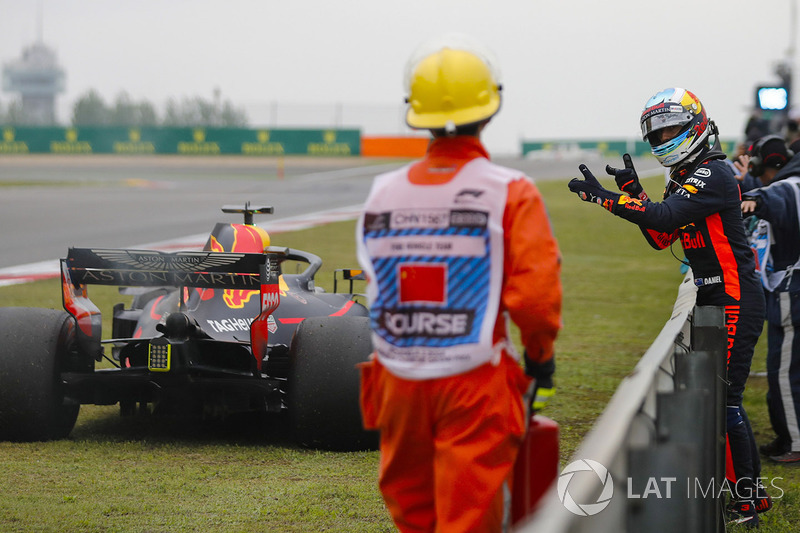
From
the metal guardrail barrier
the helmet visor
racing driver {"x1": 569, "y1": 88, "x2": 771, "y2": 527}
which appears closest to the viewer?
the metal guardrail barrier

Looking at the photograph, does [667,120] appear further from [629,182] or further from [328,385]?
[328,385]

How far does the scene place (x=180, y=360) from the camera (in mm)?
5453

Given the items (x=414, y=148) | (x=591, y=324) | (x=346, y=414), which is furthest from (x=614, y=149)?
(x=346, y=414)

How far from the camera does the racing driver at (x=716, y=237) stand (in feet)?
15.0

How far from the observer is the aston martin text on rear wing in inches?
215

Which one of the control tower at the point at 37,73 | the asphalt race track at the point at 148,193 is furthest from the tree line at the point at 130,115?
the control tower at the point at 37,73

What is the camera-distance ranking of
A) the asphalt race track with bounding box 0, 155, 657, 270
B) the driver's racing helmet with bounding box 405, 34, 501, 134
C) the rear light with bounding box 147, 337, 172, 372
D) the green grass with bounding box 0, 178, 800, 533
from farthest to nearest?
the asphalt race track with bounding box 0, 155, 657, 270, the rear light with bounding box 147, 337, 172, 372, the green grass with bounding box 0, 178, 800, 533, the driver's racing helmet with bounding box 405, 34, 501, 134

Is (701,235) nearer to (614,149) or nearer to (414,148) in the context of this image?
(414,148)

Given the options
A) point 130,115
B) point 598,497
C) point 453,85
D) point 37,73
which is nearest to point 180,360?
point 453,85

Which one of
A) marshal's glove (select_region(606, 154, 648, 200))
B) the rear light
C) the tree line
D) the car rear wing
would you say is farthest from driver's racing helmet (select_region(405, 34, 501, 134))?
the tree line

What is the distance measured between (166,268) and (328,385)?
3.57ft

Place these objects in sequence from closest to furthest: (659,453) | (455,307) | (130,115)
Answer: (659,453) → (455,307) → (130,115)

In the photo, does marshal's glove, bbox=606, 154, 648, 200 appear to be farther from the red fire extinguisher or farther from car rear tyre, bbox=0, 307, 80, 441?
car rear tyre, bbox=0, 307, 80, 441

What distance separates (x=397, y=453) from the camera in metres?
2.94
